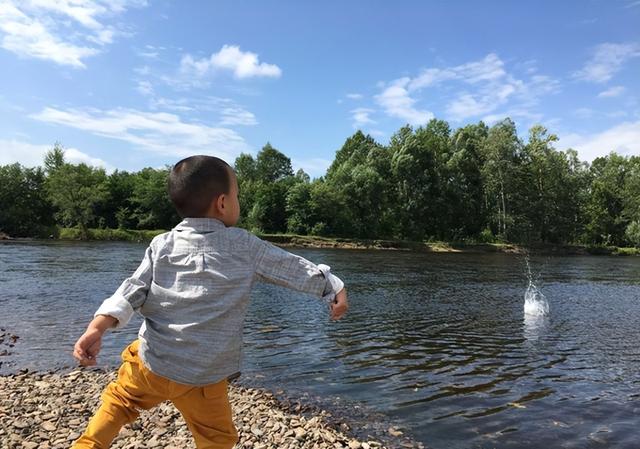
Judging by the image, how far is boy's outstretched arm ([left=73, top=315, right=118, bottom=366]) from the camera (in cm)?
310

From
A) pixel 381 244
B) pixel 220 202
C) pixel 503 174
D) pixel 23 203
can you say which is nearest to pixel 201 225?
pixel 220 202

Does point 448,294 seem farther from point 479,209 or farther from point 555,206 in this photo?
point 555,206

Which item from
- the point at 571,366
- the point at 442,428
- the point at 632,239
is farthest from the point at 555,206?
the point at 442,428

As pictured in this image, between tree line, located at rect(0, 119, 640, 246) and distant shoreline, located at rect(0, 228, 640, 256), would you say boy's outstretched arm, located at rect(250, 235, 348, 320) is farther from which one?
tree line, located at rect(0, 119, 640, 246)

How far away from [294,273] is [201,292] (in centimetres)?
63

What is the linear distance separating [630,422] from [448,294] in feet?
57.6

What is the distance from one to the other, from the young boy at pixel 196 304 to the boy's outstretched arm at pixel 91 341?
0.5 inches

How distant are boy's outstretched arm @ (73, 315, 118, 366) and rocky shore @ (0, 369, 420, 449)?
11.8ft

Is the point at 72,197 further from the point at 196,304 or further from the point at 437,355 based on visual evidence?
the point at 196,304

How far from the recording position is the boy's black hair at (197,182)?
3.42 meters

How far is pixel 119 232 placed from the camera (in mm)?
75875

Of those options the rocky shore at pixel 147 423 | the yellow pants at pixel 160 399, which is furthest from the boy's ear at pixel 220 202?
the rocky shore at pixel 147 423

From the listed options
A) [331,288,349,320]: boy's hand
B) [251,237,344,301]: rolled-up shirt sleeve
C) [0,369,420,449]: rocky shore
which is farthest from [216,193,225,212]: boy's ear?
[0,369,420,449]: rocky shore

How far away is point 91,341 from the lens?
3.11 m
